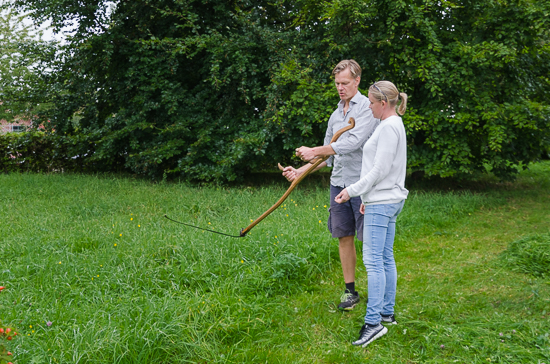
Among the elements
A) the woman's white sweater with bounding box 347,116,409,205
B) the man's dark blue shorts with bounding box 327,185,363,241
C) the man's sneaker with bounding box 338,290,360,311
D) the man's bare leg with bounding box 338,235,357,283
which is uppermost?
the woman's white sweater with bounding box 347,116,409,205

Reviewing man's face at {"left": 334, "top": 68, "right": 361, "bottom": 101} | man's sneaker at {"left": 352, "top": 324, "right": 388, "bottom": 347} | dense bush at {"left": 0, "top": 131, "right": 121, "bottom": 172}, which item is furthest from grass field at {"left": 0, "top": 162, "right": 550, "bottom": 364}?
dense bush at {"left": 0, "top": 131, "right": 121, "bottom": 172}

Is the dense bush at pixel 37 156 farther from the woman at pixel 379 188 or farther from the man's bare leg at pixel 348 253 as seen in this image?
the woman at pixel 379 188

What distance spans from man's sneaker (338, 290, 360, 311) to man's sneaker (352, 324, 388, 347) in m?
0.51

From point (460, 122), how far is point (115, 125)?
7.74 metres

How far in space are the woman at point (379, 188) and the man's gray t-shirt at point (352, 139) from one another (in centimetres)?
27

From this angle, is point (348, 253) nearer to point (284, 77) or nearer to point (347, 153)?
point (347, 153)

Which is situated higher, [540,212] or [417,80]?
[417,80]

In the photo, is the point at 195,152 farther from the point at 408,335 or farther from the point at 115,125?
the point at 408,335

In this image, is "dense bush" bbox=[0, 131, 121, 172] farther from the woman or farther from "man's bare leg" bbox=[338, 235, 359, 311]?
the woman

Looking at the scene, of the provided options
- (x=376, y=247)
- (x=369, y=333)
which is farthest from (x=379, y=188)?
(x=369, y=333)

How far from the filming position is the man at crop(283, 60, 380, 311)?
3590mm

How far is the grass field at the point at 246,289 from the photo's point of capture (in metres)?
3.12

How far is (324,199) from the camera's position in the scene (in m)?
7.81

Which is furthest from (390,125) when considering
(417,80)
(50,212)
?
(417,80)
